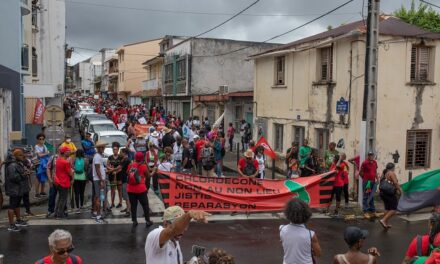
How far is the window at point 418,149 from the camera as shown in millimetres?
15805

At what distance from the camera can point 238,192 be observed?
12.3m

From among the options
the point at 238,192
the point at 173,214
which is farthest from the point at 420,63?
the point at 173,214

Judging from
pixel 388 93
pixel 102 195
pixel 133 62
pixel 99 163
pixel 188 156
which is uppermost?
pixel 133 62

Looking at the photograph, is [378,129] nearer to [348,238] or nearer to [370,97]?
[370,97]

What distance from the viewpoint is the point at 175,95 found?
40219mm

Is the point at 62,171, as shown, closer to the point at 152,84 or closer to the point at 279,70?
the point at 279,70

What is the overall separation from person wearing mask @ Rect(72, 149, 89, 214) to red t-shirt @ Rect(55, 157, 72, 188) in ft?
2.67

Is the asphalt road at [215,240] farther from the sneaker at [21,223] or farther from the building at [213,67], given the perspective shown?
the building at [213,67]

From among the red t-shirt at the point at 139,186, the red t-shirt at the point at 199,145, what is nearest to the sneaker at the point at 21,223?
the red t-shirt at the point at 139,186

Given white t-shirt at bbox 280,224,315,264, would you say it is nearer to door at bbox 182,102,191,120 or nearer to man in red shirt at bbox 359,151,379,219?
man in red shirt at bbox 359,151,379,219

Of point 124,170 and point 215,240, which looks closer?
point 215,240

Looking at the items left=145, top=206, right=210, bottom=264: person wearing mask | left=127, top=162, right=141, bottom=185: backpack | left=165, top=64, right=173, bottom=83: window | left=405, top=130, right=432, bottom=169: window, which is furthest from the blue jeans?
left=165, top=64, right=173, bottom=83: window

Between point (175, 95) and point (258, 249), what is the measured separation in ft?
104

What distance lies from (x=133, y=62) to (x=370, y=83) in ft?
197
